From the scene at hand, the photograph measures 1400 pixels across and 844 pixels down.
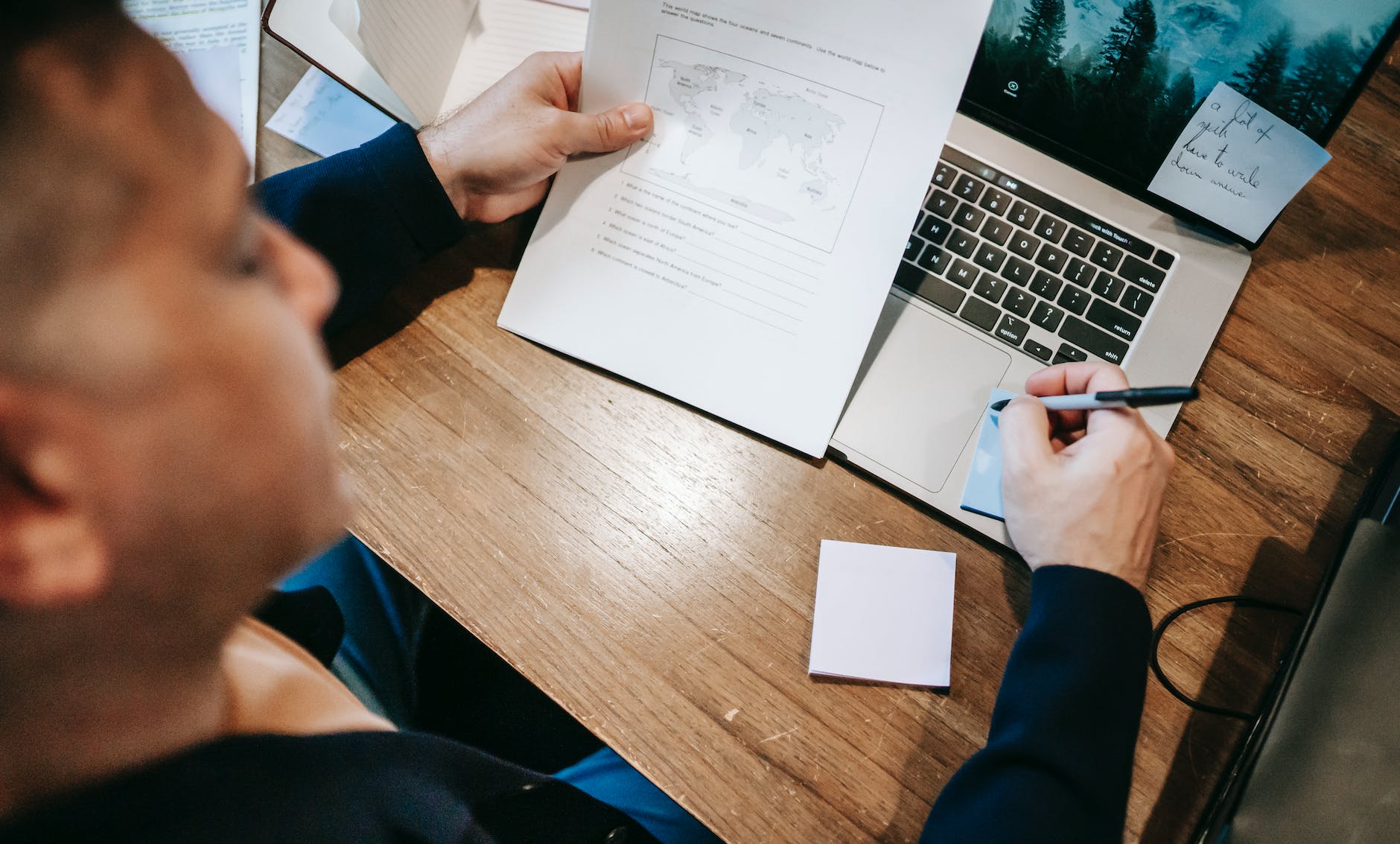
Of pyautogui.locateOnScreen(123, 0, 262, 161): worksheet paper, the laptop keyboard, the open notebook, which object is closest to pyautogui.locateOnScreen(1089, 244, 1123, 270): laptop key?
the laptop keyboard

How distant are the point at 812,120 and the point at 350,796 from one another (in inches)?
24.5

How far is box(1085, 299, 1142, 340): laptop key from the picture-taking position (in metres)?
0.59

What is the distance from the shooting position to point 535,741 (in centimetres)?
80

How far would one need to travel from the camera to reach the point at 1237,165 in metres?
0.55

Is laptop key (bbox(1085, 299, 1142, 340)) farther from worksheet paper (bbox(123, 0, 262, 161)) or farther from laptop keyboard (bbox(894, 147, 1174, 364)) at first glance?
worksheet paper (bbox(123, 0, 262, 161))

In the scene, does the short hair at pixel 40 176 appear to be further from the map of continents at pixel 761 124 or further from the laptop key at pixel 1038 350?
the laptop key at pixel 1038 350

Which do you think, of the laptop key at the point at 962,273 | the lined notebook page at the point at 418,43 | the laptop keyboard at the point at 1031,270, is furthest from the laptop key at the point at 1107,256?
the lined notebook page at the point at 418,43

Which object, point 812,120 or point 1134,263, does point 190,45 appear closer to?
point 812,120

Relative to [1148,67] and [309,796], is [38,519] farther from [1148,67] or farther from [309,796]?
[1148,67]

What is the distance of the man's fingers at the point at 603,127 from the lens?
0.60 metres

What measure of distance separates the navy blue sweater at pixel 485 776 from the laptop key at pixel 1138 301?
240mm

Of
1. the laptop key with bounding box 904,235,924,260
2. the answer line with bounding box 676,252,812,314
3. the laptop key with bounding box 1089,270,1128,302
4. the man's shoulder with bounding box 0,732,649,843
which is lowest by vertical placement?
the man's shoulder with bounding box 0,732,649,843

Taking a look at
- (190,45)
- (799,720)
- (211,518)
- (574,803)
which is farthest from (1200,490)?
(190,45)

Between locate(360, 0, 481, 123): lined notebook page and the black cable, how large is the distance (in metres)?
0.78
